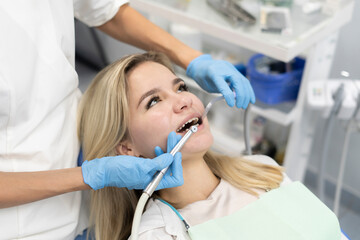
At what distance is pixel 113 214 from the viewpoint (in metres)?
1.26

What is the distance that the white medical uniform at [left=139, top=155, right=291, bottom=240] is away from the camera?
1.06 meters

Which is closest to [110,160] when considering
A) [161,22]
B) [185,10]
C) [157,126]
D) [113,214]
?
[157,126]

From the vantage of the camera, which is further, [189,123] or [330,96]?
[330,96]

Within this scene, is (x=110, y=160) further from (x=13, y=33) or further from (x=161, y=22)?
(x=161, y=22)

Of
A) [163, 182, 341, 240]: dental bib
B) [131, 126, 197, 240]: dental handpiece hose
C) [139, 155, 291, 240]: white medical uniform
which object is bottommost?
[139, 155, 291, 240]: white medical uniform

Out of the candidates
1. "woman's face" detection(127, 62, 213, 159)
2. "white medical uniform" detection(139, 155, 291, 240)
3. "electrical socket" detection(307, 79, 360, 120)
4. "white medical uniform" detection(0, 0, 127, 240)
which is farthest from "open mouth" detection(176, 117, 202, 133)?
"electrical socket" detection(307, 79, 360, 120)

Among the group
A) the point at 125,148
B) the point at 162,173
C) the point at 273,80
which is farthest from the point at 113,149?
the point at 273,80

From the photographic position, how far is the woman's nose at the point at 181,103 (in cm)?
113

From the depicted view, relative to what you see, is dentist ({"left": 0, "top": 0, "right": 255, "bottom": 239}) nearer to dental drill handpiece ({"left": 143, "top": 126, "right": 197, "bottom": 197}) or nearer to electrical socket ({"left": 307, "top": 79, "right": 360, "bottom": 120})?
dental drill handpiece ({"left": 143, "top": 126, "right": 197, "bottom": 197})

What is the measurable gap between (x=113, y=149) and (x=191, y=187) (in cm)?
28

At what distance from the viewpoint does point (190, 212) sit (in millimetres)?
1152

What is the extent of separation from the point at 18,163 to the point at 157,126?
1.30 feet

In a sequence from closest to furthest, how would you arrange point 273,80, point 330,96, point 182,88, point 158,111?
1. point 158,111
2. point 182,88
3. point 330,96
4. point 273,80

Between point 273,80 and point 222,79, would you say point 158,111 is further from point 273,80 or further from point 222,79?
point 273,80
